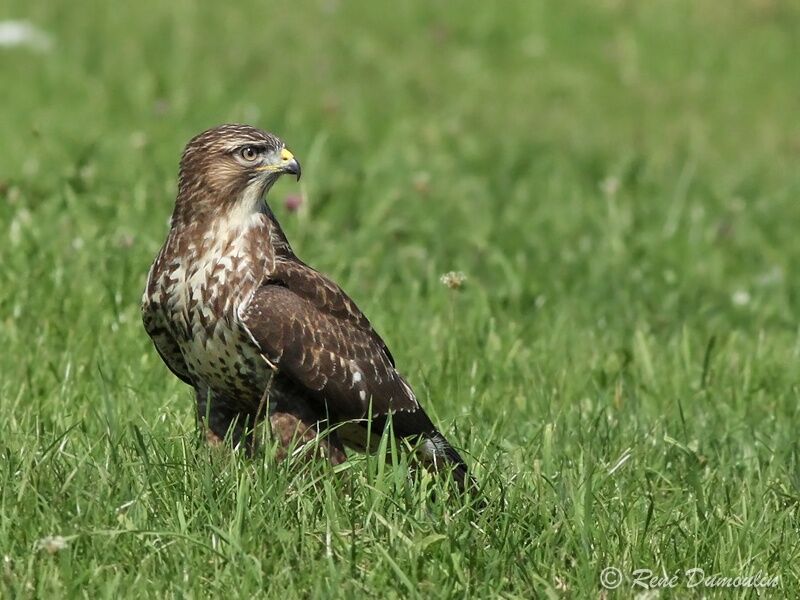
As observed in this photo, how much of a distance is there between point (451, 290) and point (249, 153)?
252 centimetres

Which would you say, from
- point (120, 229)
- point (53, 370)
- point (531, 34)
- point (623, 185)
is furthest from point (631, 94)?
point (53, 370)

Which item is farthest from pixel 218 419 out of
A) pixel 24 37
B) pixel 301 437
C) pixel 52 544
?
pixel 24 37

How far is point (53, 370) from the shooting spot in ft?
20.6

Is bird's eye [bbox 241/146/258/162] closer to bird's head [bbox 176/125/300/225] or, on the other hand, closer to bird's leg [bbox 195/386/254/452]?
bird's head [bbox 176/125/300/225]

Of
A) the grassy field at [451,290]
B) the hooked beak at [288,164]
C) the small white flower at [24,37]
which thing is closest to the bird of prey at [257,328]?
the hooked beak at [288,164]

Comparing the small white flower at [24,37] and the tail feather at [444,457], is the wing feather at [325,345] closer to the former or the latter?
the tail feather at [444,457]

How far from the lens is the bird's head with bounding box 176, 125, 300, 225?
5.43 m

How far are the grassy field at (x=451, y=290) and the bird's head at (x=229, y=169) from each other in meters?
0.79

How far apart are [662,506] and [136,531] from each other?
74.2 inches

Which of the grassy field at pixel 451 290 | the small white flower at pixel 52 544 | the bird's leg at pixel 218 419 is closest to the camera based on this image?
the small white flower at pixel 52 544

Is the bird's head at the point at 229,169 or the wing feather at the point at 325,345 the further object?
the bird's head at the point at 229,169

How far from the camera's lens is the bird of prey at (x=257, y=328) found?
5.15 meters

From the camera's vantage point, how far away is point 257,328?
511cm

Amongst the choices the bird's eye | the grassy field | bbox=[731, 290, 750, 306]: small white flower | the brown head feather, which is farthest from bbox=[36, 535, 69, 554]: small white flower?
bbox=[731, 290, 750, 306]: small white flower
